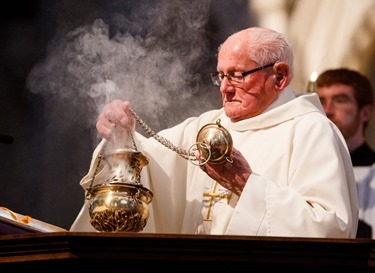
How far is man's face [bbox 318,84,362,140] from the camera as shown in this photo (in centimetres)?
627

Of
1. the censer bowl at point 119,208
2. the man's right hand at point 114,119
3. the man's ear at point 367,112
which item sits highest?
the man's ear at point 367,112

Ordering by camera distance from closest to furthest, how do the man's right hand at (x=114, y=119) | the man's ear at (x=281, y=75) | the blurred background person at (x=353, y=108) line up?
1. the man's right hand at (x=114, y=119)
2. the man's ear at (x=281, y=75)
3. the blurred background person at (x=353, y=108)

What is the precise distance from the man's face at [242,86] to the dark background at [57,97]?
1.09 metres

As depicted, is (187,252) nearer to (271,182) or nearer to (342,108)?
(271,182)

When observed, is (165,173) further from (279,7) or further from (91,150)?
(279,7)

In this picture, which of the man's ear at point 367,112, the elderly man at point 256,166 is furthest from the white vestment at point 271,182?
the man's ear at point 367,112

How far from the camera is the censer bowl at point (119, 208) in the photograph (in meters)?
3.87

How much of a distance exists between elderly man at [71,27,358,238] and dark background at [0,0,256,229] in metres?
1.09

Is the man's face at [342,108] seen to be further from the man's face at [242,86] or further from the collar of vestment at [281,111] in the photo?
the man's face at [242,86]

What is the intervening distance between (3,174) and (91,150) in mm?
572

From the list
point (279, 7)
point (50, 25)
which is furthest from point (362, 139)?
point (50, 25)

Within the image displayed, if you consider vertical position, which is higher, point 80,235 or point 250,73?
point 250,73

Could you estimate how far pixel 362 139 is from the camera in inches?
247

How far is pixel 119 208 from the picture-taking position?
3861mm
